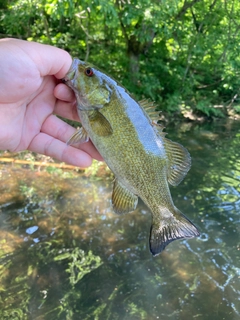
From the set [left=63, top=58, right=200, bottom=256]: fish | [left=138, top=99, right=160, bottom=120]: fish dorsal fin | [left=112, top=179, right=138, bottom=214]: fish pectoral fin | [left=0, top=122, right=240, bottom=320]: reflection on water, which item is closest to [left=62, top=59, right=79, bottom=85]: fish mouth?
[left=63, top=58, right=200, bottom=256]: fish

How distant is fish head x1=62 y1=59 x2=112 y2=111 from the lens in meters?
2.37

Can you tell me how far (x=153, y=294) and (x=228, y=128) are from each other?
11.5 metres

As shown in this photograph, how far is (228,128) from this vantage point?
598 inches

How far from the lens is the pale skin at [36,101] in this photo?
2445 millimetres

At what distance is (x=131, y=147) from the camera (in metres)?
2.40

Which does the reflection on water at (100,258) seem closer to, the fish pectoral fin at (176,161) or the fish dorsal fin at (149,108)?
the fish pectoral fin at (176,161)

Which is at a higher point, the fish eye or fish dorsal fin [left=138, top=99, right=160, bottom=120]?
the fish eye

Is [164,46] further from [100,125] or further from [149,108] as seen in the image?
[100,125]

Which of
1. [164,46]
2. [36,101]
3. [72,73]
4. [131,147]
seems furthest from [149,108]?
[164,46]

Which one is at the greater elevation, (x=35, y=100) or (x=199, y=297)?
(x=35, y=100)

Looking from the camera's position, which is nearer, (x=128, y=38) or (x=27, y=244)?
(x=27, y=244)

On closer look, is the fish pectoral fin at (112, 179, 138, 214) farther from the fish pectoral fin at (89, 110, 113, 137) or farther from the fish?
the fish pectoral fin at (89, 110, 113, 137)

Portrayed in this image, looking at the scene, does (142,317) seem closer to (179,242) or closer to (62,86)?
(179,242)

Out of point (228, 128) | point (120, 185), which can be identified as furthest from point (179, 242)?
point (228, 128)
